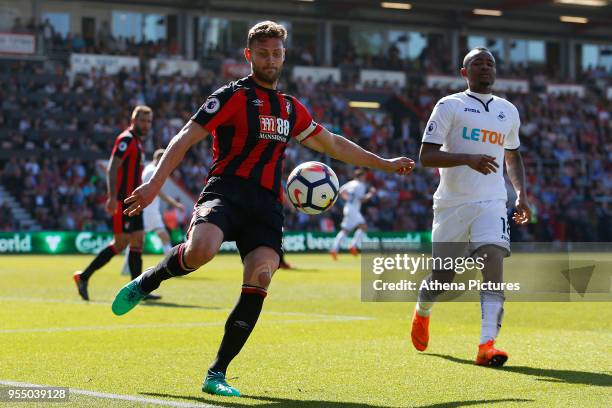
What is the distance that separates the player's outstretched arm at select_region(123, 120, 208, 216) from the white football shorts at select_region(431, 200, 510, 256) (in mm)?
2677

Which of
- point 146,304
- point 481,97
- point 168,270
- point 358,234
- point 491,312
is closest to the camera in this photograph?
point 168,270

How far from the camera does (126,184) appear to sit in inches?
539

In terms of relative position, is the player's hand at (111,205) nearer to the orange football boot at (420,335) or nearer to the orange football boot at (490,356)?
the orange football boot at (420,335)

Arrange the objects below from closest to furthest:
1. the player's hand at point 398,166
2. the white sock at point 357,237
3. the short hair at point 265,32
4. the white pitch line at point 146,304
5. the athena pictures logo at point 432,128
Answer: the short hair at point 265,32
the player's hand at point 398,166
the athena pictures logo at point 432,128
the white pitch line at point 146,304
the white sock at point 357,237

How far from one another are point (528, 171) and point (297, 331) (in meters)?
34.4

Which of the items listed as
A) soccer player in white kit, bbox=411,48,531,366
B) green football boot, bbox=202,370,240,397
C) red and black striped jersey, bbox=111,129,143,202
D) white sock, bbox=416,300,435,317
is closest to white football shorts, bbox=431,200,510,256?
soccer player in white kit, bbox=411,48,531,366

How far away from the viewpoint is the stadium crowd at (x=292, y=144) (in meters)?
35.2

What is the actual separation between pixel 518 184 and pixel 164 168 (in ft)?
11.7

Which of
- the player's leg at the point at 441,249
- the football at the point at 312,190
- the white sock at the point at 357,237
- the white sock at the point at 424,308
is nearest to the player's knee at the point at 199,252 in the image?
the football at the point at 312,190

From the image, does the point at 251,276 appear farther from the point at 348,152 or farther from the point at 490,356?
the point at 490,356

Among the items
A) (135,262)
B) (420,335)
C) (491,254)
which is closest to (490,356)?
(491,254)

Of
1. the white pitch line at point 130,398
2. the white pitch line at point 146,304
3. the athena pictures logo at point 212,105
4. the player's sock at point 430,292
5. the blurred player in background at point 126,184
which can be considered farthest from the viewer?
the blurred player in background at point 126,184

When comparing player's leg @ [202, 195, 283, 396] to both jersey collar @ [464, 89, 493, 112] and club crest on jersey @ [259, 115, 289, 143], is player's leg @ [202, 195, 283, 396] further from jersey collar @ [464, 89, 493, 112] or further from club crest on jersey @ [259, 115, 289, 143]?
jersey collar @ [464, 89, 493, 112]

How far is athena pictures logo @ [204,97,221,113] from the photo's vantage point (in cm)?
668
